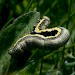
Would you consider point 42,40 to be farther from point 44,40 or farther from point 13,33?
point 13,33

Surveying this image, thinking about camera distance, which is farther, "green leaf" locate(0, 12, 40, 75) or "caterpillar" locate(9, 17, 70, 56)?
"green leaf" locate(0, 12, 40, 75)

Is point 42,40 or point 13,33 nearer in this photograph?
point 42,40

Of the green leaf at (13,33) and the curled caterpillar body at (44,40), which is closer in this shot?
the curled caterpillar body at (44,40)

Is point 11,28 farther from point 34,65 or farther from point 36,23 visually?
point 34,65

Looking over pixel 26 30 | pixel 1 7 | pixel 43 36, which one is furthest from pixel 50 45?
pixel 1 7

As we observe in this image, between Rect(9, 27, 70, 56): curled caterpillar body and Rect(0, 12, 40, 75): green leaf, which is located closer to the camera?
Rect(9, 27, 70, 56): curled caterpillar body

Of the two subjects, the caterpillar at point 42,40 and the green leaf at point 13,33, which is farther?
the green leaf at point 13,33

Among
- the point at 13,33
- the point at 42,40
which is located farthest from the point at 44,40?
the point at 13,33
